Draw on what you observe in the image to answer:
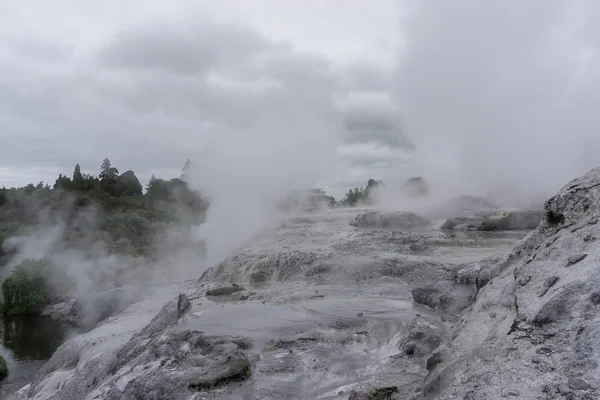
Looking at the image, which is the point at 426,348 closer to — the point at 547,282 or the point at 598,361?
the point at 547,282

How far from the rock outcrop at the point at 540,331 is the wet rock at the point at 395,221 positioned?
1713 cm

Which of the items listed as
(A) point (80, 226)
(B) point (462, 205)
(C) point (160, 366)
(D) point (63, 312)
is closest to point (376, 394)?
(C) point (160, 366)

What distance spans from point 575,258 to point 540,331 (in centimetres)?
86

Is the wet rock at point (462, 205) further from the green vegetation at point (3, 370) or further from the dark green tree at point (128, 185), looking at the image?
the dark green tree at point (128, 185)

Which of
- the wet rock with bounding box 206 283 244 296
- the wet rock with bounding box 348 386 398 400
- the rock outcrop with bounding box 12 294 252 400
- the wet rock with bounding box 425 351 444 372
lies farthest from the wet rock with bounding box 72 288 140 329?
the wet rock with bounding box 425 351 444 372

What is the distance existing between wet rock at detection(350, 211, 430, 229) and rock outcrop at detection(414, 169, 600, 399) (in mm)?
17127

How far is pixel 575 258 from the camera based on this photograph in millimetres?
3902

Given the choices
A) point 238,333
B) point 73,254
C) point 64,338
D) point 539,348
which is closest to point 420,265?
point 238,333

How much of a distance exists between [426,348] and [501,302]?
144cm

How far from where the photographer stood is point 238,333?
→ 702 cm

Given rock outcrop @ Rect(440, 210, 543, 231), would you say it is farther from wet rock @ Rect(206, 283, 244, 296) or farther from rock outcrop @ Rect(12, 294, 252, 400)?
rock outcrop @ Rect(12, 294, 252, 400)

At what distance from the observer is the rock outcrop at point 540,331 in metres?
2.98

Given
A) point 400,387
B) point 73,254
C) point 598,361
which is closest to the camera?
point 598,361

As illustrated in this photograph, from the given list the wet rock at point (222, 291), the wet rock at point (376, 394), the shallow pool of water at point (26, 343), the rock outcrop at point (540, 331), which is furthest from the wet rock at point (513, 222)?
the shallow pool of water at point (26, 343)
